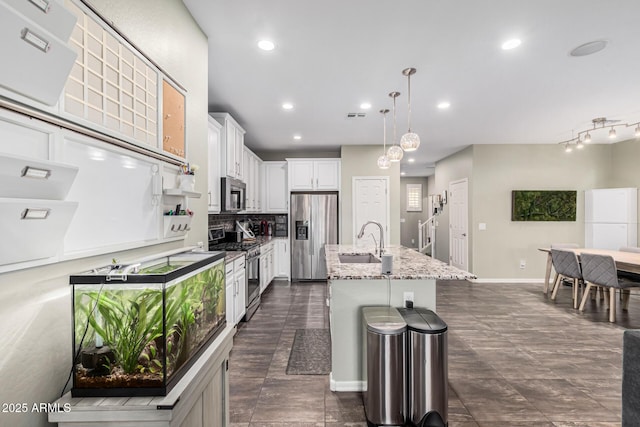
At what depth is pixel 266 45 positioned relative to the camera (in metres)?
2.51

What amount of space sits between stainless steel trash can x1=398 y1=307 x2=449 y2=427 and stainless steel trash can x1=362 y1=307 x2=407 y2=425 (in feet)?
0.18

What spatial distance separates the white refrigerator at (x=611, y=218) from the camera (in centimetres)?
533

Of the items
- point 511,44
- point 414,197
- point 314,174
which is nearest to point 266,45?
point 511,44

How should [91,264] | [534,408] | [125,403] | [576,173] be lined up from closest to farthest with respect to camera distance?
1. [125,403]
2. [91,264]
3. [534,408]
4. [576,173]

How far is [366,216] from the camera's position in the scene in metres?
6.08

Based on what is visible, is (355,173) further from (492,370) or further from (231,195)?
(492,370)

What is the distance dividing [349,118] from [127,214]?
363 centimetres

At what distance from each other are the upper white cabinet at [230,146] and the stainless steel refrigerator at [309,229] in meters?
1.80

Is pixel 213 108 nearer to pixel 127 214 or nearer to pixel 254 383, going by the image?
pixel 127 214

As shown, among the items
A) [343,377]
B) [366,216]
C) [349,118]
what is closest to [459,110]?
[349,118]

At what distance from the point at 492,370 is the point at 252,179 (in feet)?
14.9

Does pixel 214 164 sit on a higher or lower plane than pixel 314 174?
lower

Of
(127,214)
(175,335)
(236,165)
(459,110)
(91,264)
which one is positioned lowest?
(175,335)

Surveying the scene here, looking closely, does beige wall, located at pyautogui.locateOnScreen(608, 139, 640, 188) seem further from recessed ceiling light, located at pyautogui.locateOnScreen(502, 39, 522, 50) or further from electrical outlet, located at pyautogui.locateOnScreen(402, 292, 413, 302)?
electrical outlet, located at pyautogui.locateOnScreen(402, 292, 413, 302)
